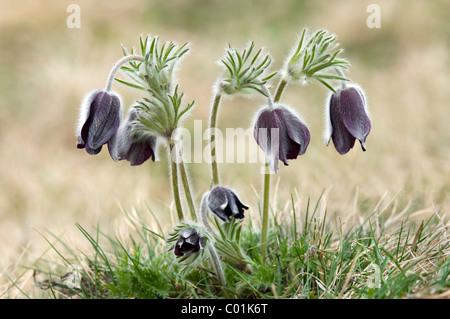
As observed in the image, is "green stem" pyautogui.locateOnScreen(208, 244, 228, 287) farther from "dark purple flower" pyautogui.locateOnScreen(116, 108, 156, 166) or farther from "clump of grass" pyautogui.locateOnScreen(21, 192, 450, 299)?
"dark purple flower" pyautogui.locateOnScreen(116, 108, 156, 166)

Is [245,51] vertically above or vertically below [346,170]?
above

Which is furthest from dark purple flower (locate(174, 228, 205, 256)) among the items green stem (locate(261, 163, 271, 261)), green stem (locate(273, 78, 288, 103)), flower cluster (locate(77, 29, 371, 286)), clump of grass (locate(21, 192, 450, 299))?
green stem (locate(273, 78, 288, 103))

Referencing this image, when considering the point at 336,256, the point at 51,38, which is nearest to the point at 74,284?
the point at 336,256

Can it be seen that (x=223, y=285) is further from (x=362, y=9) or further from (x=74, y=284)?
(x=362, y=9)

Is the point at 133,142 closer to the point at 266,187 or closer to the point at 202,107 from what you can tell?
the point at 266,187

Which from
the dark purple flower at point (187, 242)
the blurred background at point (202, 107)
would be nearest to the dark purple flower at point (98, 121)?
the blurred background at point (202, 107)

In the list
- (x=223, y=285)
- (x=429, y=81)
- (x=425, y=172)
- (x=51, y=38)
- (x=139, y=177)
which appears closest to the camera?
(x=223, y=285)

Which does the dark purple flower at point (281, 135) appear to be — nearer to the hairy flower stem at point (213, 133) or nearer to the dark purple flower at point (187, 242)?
the hairy flower stem at point (213, 133)
